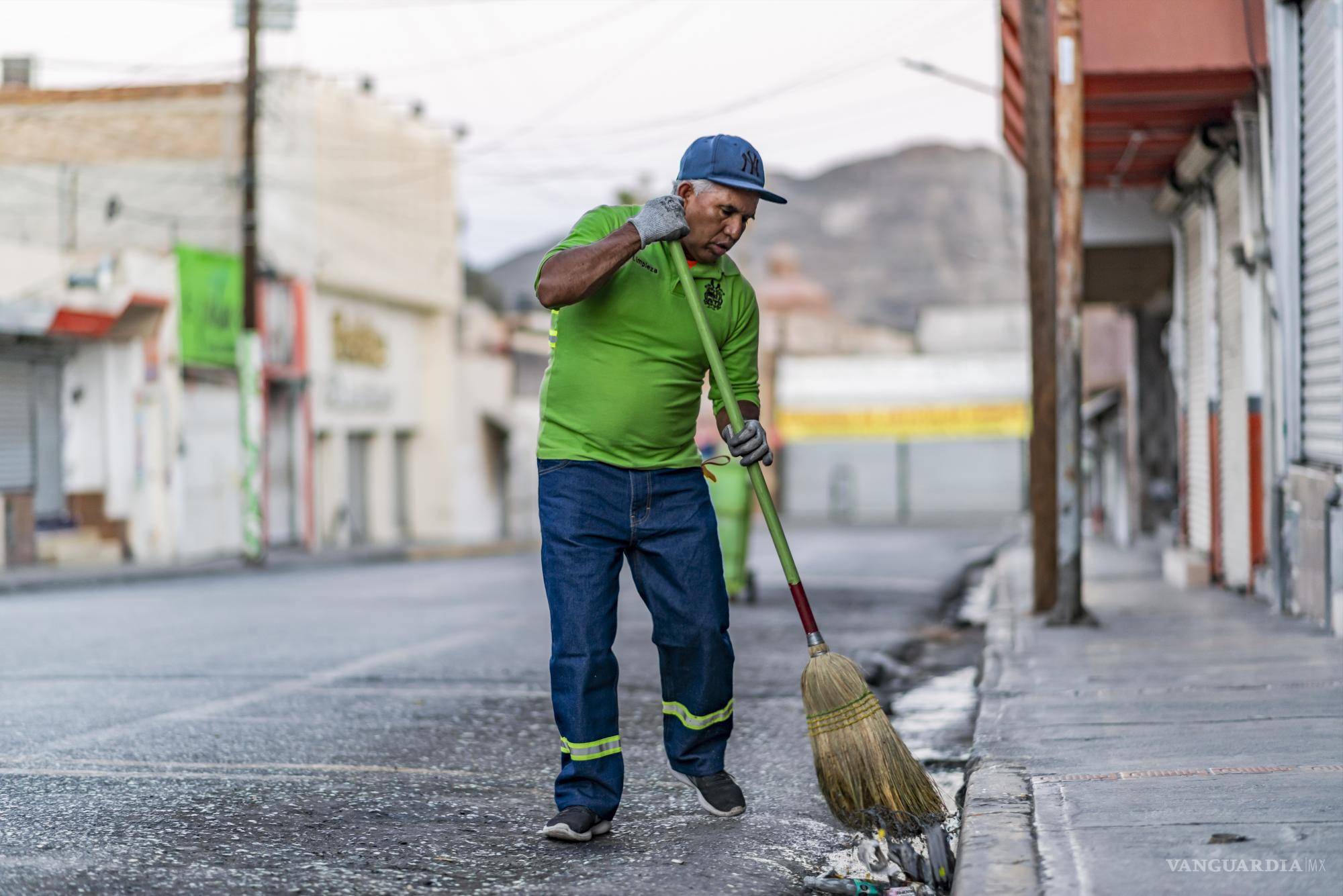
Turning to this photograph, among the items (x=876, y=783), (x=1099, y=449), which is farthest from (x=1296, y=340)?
(x=1099, y=449)

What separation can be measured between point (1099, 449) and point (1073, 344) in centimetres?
2457

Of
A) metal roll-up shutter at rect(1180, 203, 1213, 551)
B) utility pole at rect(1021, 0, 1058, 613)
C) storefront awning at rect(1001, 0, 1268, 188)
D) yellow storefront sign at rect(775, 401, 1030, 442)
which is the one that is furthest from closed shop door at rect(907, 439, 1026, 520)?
utility pole at rect(1021, 0, 1058, 613)

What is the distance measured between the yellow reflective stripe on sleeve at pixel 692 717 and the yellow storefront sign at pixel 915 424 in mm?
42814

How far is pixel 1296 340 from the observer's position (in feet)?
30.1

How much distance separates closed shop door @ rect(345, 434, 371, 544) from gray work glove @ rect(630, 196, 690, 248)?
30923 millimetres

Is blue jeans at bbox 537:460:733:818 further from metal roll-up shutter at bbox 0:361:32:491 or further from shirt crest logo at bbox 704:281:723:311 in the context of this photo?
metal roll-up shutter at bbox 0:361:32:491

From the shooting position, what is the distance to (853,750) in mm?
4340

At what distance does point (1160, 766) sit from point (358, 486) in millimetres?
32072

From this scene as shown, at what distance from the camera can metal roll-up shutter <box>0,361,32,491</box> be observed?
76.7 feet

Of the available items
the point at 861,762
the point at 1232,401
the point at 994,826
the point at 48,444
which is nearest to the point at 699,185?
the point at 861,762

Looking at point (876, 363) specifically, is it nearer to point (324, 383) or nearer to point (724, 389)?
point (324, 383)

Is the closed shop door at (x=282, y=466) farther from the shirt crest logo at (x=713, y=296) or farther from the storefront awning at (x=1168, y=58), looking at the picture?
the shirt crest logo at (x=713, y=296)

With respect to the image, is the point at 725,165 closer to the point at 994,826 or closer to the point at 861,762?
the point at 861,762

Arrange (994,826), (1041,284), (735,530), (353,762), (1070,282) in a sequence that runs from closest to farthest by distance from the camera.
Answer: (994,826) < (353,762) < (1070,282) < (1041,284) < (735,530)
